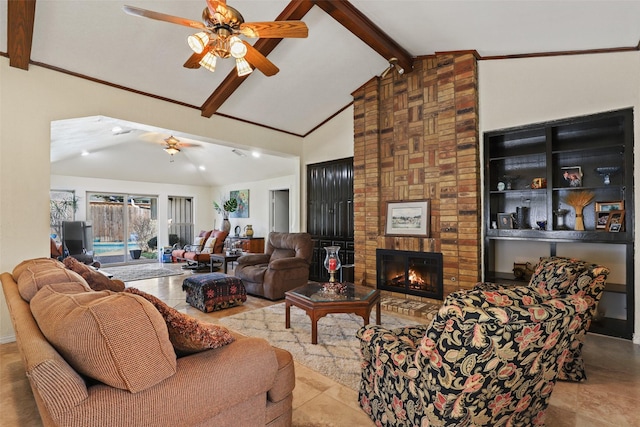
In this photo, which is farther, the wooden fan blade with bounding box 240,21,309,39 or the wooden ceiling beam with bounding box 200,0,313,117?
the wooden ceiling beam with bounding box 200,0,313,117

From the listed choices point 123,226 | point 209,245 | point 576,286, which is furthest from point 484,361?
point 123,226

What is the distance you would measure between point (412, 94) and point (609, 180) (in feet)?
8.58

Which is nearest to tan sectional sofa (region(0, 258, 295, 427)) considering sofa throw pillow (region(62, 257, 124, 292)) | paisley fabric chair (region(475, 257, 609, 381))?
sofa throw pillow (region(62, 257, 124, 292))

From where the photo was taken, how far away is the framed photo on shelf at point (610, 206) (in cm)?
334

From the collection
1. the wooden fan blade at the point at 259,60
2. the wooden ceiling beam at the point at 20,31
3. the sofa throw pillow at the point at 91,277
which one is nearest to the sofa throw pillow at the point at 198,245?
the wooden ceiling beam at the point at 20,31

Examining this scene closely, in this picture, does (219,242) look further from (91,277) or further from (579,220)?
(579,220)

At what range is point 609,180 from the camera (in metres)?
3.45

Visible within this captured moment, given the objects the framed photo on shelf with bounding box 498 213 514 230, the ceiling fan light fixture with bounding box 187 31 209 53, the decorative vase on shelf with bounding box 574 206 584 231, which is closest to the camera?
the ceiling fan light fixture with bounding box 187 31 209 53

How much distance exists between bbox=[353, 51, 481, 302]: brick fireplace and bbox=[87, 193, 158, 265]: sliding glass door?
683 centimetres

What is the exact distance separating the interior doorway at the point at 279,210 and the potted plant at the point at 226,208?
131cm

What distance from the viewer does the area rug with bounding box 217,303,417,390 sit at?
2650 mm

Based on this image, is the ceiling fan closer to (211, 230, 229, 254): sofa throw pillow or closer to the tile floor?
the tile floor

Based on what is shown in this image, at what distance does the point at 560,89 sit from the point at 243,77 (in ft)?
12.4

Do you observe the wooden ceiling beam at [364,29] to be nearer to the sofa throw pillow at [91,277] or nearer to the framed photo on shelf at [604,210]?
the framed photo on shelf at [604,210]
